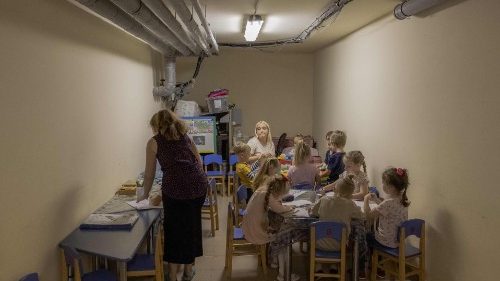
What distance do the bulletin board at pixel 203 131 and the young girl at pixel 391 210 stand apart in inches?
177

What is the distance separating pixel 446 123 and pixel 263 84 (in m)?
5.70

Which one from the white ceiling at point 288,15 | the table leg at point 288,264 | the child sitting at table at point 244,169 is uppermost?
the white ceiling at point 288,15

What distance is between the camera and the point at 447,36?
142 inches

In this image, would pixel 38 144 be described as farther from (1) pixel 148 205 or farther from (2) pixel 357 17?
(2) pixel 357 17

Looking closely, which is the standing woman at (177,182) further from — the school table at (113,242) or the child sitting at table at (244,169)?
the child sitting at table at (244,169)

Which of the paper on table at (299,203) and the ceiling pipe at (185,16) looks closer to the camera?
the ceiling pipe at (185,16)

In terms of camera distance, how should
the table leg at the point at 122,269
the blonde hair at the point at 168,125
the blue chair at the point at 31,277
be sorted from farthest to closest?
the blonde hair at the point at 168,125 < the table leg at the point at 122,269 < the blue chair at the point at 31,277

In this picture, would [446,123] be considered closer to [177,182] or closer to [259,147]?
[177,182]

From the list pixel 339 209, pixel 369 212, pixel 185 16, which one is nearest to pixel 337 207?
pixel 339 209

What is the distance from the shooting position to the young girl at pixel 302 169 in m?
4.75

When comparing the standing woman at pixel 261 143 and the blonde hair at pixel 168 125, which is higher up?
the blonde hair at pixel 168 125

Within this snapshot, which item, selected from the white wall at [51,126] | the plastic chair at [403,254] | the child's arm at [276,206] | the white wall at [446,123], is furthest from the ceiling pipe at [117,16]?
the plastic chair at [403,254]

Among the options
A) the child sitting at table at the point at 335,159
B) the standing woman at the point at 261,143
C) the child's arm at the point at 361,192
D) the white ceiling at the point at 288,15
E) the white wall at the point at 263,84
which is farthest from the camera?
the white wall at the point at 263,84

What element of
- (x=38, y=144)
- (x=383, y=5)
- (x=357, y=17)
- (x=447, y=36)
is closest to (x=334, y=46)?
(x=357, y=17)
